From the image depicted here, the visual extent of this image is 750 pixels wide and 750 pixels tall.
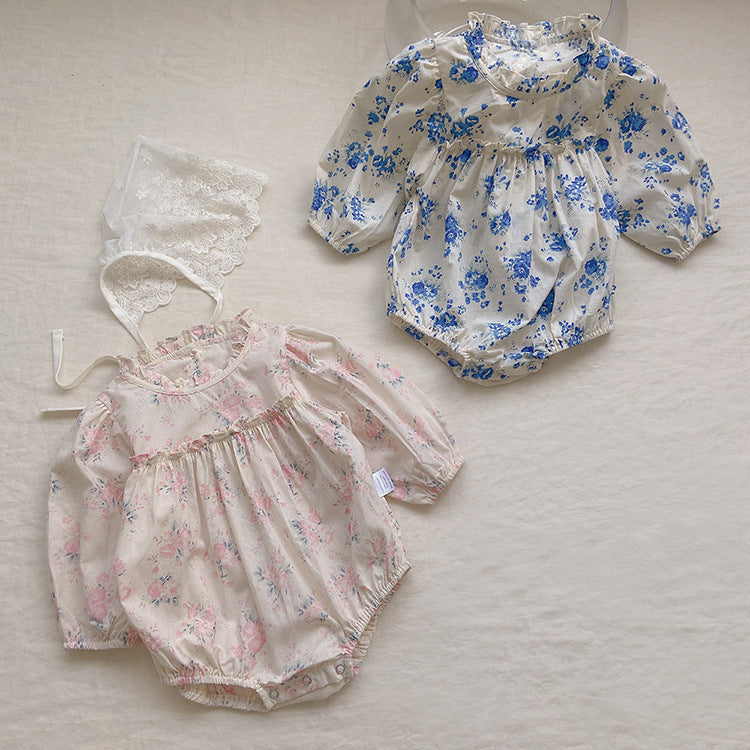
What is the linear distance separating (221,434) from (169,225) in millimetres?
430

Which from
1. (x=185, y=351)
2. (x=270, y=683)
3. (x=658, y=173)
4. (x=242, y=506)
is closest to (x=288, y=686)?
(x=270, y=683)

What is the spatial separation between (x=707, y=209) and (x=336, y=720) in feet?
3.31

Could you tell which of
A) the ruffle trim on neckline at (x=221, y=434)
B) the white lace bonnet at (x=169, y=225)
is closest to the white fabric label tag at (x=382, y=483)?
the ruffle trim on neckline at (x=221, y=434)

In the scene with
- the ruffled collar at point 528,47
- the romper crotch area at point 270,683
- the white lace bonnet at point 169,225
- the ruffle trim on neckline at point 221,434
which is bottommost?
the romper crotch area at point 270,683

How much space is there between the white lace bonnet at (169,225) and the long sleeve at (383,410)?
210 millimetres

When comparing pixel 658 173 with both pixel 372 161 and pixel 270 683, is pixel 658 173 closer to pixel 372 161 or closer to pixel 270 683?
pixel 372 161

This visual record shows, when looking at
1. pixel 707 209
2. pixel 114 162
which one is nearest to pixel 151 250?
pixel 114 162

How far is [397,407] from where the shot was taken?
1.29 m

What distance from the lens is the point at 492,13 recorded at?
1441 mm

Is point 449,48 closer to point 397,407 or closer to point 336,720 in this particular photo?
point 397,407

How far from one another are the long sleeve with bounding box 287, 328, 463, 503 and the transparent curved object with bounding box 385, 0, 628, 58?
1.92ft

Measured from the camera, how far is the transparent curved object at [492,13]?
1.42 metres

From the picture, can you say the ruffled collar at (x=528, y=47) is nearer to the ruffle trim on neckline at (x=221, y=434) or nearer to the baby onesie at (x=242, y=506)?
the baby onesie at (x=242, y=506)

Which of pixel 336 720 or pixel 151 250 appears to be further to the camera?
pixel 151 250
